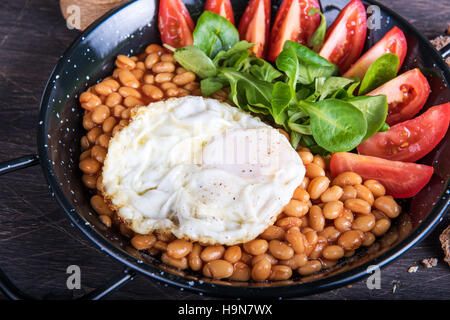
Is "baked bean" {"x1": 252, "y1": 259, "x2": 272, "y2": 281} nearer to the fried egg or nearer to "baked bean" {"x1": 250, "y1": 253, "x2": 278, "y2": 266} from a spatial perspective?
"baked bean" {"x1": 250, "y1": 253, "x2": 278, "y2": 266}

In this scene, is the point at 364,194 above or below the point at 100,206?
above

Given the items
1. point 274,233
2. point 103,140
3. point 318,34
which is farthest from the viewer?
point 318,34

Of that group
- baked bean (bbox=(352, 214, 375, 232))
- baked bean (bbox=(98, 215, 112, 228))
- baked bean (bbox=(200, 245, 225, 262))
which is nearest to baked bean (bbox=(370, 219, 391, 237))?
baked bean (bbox=(352, 214, 375, 232))

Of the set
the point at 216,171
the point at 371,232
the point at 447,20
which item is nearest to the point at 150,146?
A: the point at 216,171

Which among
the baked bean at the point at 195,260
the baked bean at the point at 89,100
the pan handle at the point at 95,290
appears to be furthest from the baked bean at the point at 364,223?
the baked bean at the point at 89,100

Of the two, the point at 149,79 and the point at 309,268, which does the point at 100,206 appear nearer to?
the point at 149,79

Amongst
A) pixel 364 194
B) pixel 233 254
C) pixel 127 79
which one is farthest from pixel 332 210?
pixel 127 79

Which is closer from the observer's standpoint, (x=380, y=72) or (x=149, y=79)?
(x=380, y=72)
